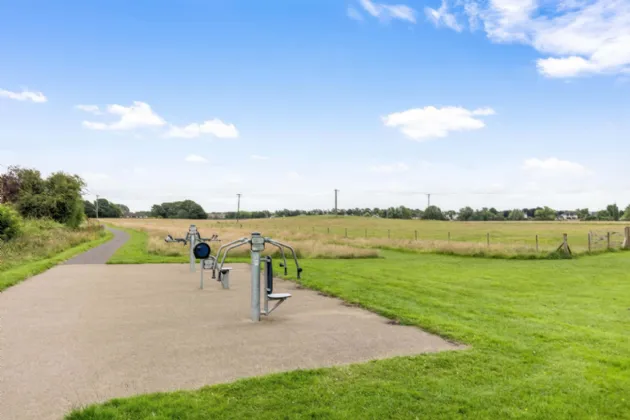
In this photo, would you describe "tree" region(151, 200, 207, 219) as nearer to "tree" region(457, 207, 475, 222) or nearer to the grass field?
"tree" region(457, 207, 475, 222)

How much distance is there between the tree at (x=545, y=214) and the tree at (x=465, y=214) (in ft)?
67.1

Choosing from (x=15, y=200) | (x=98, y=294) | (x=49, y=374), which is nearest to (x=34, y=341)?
(x=49, y=374)

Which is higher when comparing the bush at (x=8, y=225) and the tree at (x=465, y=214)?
the tree at (x=465, y=214)

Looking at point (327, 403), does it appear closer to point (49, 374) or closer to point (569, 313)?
point (49, 374)

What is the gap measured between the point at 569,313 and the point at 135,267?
12.7 m

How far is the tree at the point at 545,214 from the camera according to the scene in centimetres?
12584

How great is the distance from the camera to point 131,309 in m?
8.53

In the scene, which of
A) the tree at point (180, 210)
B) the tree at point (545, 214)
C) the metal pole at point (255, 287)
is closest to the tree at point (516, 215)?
the tree at point (545, 214)

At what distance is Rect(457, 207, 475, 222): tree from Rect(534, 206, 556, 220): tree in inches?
805

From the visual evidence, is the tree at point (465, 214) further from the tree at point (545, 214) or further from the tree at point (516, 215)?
the tree at point (545, 214)

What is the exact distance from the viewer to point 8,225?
2097 cm

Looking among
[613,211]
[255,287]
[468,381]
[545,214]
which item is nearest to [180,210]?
[545,214]

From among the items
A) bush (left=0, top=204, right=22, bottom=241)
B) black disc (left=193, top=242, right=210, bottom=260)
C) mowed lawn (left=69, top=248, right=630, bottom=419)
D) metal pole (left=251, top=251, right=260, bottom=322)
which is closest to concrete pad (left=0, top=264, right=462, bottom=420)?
metal pole (left=251, top=251, right=260, bottom=322)

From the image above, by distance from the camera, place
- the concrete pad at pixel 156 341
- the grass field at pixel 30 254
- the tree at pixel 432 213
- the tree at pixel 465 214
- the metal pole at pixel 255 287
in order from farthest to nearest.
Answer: the tree at pixel 465 214, the tree at pixel 432 213, the grass field at pixel 30 254, the metal pole at pixel 255 287, the concrete pad at pixel 156 341
